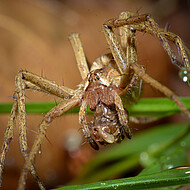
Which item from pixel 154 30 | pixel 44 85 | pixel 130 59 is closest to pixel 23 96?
pixel 44 85

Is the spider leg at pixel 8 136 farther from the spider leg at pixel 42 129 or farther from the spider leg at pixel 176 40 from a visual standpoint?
the spider leg at pixel 176 40

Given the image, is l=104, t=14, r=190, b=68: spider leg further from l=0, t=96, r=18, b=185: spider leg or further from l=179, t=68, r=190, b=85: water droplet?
l=0, t=96, r=18, b=185: spider leg

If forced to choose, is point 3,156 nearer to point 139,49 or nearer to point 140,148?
point 139,49

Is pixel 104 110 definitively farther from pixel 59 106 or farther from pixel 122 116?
pixel 59 106

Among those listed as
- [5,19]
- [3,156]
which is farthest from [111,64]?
[5,19]

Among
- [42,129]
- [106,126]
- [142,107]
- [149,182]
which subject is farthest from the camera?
[142,107]

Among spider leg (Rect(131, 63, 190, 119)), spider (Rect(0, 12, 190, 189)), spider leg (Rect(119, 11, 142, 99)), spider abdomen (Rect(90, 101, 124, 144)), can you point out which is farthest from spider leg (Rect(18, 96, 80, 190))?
spider leg (Rect(131, 63, 190, 119))
